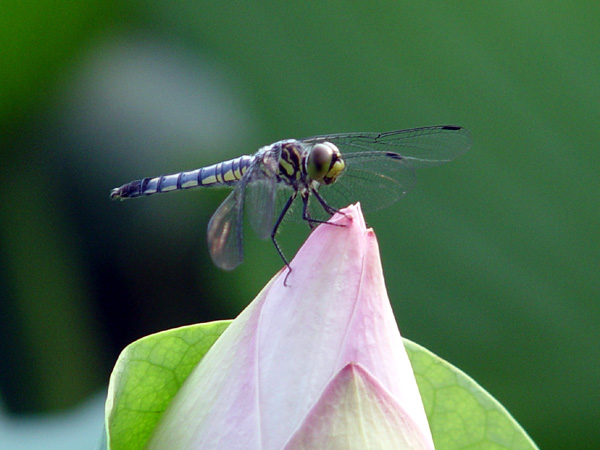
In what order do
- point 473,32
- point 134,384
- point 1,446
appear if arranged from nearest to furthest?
1. point 134,384
2. point 1,446
3. point 473,32

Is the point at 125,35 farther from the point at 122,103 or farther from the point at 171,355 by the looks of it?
the point at 171,355

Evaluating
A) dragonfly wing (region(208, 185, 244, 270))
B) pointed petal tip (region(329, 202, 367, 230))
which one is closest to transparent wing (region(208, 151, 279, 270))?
dragonfly wing (region(208, 185, 244, 270))

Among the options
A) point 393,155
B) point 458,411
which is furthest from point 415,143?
point 458,411

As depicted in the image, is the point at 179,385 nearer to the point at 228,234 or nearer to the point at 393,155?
the point at 228,234

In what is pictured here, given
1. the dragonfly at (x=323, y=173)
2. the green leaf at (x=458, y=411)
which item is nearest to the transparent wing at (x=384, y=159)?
the dragonfly at (x=323, y=173)

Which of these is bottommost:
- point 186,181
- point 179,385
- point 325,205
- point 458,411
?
point 458,411

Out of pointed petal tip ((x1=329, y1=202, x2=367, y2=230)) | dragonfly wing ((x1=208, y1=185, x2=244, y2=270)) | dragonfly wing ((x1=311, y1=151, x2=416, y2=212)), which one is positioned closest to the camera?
pointed petal tip ((x1=329, y1=202, x2=367, y2=230))

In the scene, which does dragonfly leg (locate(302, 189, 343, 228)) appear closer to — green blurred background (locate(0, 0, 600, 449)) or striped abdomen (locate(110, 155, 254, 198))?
striped abdomen (locate(110, 155, 254, 198))

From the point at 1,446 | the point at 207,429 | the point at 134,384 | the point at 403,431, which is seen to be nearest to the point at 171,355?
the point at 134,384
